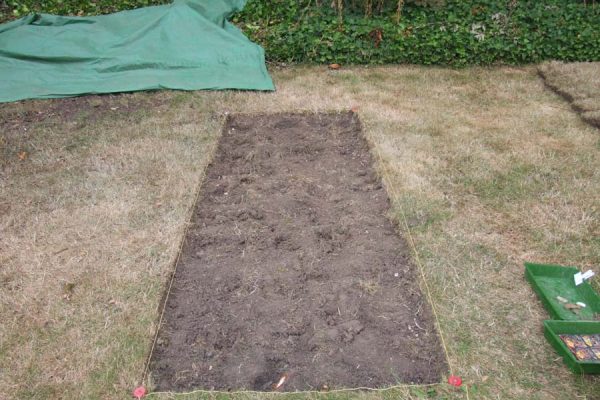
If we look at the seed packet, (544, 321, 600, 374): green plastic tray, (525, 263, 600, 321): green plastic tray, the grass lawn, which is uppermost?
(544, 321, 600, 374): green plastic tray

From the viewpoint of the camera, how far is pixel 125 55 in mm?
5551

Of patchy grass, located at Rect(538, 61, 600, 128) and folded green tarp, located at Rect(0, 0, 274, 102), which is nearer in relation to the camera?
patchy grass, located at Rect(538, 61, 600, 128)

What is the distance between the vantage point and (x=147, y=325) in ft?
8.61

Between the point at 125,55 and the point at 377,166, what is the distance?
3.34m

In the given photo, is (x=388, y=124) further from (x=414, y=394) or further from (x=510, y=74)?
(x=414, y=394)

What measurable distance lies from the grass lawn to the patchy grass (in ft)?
0.41

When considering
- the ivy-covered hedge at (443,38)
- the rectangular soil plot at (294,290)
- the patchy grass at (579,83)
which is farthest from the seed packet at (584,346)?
the ivy-covered hedge at (443,38)

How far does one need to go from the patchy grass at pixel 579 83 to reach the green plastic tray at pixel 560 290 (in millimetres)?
2441

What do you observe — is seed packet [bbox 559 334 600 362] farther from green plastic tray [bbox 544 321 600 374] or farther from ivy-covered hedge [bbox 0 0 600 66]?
ivy-covered hedge [bbox 0 0 600 66]

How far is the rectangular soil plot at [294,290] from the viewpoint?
2.40m

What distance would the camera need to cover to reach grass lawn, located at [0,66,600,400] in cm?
242

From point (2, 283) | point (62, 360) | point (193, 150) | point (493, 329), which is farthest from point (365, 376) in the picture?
point (193, 150)

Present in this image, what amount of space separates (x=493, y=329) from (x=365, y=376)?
76 cm

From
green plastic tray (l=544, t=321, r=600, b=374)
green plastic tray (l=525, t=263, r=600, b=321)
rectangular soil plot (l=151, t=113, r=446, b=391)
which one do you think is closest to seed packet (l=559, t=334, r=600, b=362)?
green plastic tray (l=544, t=321, r=600, b=374)
